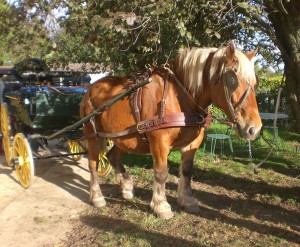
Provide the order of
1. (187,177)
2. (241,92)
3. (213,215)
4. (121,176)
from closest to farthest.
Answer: (241,92) → (213,215) → (187,177) → (121,176)

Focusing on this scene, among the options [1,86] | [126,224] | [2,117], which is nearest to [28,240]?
[126,224]

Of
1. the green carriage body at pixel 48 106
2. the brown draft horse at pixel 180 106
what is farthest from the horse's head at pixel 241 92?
the green carriage body at pixel 48 106

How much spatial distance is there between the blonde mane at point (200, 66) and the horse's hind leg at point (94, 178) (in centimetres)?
162

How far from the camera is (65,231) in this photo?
146 inches

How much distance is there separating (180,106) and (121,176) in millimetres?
1632

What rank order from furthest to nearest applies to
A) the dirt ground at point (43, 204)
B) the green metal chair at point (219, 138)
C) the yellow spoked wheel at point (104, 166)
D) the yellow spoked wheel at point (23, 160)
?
the green metal chair at point (219, 138) → the yellow spoked wheel at point (104, 166) → the yellow spoked wheel at point (23, 160) → the dirt ground at point (43, 204)

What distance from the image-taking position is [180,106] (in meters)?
3.50

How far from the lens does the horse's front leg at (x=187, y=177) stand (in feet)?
12.9

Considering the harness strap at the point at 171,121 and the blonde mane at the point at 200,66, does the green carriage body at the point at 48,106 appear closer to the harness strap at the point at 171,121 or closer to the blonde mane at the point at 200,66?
the harness strap at the point at 171,121

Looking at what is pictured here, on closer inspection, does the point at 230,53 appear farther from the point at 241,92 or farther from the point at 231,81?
the point at 241,92

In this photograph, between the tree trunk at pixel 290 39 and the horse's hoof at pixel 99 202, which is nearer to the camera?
the tree trunk at pixel 290 39

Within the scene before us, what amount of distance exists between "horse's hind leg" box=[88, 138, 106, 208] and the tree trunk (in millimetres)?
2460

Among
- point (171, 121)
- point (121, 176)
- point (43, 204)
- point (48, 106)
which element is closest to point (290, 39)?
point (171, 121)

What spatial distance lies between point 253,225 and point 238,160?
305cm
